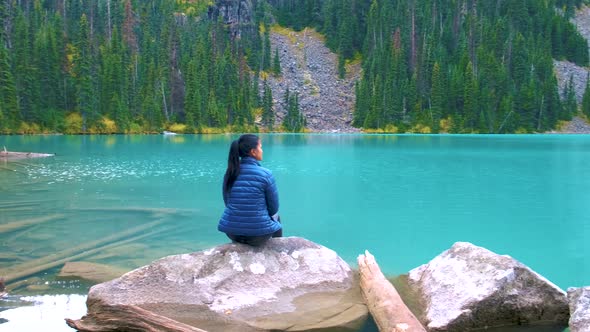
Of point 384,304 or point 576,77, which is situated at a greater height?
point 576,77

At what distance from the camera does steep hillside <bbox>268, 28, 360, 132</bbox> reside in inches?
5536

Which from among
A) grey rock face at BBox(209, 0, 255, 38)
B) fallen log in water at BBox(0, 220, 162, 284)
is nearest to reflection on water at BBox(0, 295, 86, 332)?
fallen log in water at BBox(0, 220, 162, 284)

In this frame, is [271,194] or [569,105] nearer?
[271,194]

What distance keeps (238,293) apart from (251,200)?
63.4 inches

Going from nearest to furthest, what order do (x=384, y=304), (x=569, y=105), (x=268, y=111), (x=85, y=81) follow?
(x=384, y=304) → (x=85, y=81) → (x=268, y=111) → (x=569, y=105)

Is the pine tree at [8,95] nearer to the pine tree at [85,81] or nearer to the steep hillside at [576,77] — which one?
the pine tree at [85,81]

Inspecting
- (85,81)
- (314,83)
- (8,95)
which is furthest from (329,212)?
(314,83)

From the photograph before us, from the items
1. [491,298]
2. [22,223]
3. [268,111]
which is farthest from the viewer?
[268,111]

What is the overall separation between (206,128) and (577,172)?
97.2 metres

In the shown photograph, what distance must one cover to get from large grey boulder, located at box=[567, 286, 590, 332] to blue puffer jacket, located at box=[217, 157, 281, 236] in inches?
196

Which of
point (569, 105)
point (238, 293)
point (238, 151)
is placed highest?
point (569, 105)

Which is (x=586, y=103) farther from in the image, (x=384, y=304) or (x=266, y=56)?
(x=384, y=304)

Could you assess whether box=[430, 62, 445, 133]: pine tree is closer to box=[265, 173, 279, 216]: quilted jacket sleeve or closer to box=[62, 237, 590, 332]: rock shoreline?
box=[62, 237, 590, 332]: rock shoreline

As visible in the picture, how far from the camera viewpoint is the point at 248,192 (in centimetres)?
909
